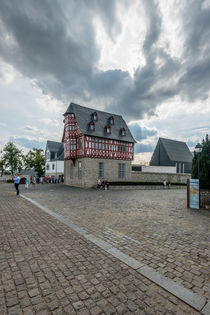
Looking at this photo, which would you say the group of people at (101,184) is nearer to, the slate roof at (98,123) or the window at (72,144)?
the window at (72,144)

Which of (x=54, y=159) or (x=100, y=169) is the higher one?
(x=54, y=159)

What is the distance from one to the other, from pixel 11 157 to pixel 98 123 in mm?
30071

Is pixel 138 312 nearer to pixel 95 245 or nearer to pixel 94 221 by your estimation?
pixel 95 245

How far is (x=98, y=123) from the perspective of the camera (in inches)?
1001

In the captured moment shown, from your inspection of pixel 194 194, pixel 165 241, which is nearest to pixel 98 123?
pixel 194 194

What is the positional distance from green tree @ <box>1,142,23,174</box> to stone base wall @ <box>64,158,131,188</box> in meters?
24.2

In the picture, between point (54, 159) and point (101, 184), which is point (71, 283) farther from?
point (54, 159)

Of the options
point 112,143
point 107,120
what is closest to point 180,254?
point 112,143

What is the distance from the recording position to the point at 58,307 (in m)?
2.22

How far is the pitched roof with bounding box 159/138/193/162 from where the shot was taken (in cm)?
4150

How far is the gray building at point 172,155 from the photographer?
40.7 m

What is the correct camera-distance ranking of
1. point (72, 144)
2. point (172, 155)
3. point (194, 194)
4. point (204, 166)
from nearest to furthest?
1. point (194, 194)
2. point (204, 166)
3. point (72, 144)
4. point (172, 155)

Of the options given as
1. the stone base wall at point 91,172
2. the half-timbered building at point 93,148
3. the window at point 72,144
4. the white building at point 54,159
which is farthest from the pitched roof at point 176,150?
the white building at point 54,159

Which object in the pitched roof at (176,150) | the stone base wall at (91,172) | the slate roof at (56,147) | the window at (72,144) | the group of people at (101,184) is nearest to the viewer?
the group of people at (101,184)
